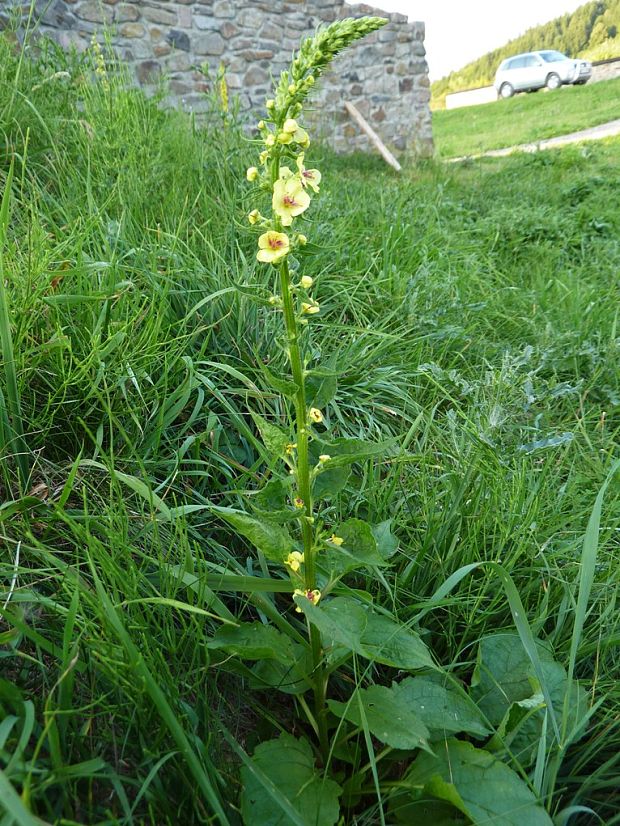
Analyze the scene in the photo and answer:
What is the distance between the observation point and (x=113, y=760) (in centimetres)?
102

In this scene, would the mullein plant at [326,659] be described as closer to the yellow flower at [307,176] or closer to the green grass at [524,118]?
the yellow flower at [307,176]

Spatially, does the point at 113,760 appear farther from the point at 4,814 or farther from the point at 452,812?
the point at 452,812

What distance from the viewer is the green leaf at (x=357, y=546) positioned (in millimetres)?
1109

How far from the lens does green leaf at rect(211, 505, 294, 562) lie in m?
1.10

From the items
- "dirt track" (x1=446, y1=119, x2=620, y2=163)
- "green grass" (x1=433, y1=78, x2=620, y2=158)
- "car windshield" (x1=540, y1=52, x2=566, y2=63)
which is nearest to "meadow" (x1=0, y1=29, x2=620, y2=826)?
"green grass" (x1=433, y1=78, x2=620, y2=158)

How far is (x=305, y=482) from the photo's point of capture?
116 centimetres

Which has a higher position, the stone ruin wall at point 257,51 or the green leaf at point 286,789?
the stone ruin wall at point 257,51

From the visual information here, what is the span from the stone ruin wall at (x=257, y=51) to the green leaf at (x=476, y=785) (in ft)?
18.7

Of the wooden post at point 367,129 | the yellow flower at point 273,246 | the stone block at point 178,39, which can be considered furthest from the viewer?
the wooden post at point 367,129

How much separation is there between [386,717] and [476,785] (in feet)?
0.66

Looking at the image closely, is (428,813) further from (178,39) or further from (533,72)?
(533,72)

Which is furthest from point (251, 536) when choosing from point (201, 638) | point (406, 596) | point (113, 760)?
point (406, 596)

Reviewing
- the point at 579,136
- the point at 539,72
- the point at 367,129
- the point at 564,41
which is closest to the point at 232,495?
the point at 367,129

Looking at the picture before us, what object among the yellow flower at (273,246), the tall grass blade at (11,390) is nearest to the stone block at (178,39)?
the tall grass blade at (11,390)
